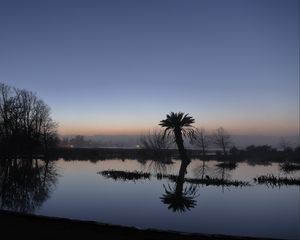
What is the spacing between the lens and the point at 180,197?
2008 centimetres

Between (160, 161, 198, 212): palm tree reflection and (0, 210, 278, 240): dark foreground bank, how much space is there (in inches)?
253

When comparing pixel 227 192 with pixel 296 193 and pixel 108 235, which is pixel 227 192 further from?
pixel 108 235

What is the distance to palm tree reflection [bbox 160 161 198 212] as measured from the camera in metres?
17.3

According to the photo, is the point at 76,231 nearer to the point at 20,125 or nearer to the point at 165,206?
the point at 165,206

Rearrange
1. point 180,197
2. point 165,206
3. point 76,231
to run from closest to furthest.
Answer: point 76,231 < point 165,206 < point 180,197

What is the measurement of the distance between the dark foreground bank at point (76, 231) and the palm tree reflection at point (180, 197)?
643 centimetres

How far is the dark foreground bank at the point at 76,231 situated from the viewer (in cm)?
955

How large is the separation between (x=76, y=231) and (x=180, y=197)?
10.8 metres

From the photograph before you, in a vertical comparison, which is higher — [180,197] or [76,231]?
[76,231]

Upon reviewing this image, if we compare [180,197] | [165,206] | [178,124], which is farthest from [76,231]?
[178,124]

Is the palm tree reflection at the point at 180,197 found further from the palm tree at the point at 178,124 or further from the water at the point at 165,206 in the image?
the palm tree at the point at 178,124

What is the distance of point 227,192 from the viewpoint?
2256 cm

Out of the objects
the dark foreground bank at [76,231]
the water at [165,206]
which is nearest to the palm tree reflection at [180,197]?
the water at [165,206]

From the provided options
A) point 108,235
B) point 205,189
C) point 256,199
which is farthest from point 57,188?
point 108,235
